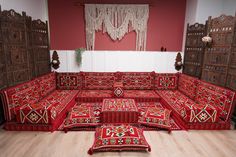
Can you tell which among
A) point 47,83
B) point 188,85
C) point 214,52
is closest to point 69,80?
point 47,83

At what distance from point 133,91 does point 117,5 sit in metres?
2.52

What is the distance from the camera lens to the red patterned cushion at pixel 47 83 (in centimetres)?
353

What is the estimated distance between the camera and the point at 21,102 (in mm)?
2795

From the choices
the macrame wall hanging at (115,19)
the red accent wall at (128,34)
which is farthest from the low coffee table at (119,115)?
the macrame wall hanging at (115,19)

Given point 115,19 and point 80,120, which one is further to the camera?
point 115,19

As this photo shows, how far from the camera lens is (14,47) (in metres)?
3.00

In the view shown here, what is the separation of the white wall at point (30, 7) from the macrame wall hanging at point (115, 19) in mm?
1215

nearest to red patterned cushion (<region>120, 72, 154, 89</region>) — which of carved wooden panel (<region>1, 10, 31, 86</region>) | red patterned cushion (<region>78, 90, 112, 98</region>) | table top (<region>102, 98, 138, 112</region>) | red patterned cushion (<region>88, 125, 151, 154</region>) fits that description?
red patterned cushion (<region>78, 90, 112, 98</region>)

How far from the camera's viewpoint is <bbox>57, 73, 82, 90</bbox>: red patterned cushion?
14.1ft

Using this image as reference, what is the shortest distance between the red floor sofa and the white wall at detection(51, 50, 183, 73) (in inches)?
8.2

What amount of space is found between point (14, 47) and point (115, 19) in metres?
2.70

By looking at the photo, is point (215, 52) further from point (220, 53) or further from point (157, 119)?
point (157, 119)

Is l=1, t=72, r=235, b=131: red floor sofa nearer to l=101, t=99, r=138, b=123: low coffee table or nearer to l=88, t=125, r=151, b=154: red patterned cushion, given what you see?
l=101, t=99, r=138, b=123: low coffee table

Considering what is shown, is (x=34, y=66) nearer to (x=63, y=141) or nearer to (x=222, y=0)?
(x=63, y=141)
